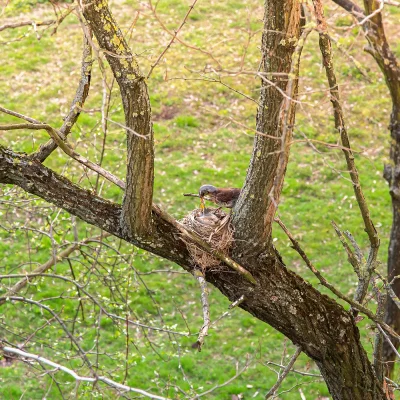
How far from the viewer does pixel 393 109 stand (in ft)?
19.9

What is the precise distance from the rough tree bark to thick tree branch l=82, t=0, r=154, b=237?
9.27 ft

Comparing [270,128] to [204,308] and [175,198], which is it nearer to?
[204,308]

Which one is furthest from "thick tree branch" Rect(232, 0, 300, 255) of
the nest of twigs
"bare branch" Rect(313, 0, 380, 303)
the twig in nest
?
the twig in nest

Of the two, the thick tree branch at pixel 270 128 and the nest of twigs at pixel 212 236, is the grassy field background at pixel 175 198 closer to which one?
the nest of twigs at pixel 212 236

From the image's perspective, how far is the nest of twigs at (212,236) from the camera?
3.71 m

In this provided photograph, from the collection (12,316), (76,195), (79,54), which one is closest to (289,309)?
(76,195)

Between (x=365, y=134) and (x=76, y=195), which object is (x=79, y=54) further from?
(x=76, y=195)

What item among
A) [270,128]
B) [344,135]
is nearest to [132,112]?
[270,128]

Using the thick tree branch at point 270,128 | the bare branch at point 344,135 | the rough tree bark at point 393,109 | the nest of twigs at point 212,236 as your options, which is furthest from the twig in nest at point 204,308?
the rough tree bark at point 393,109

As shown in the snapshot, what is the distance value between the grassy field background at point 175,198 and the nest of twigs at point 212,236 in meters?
1.85

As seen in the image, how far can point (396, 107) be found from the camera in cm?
604

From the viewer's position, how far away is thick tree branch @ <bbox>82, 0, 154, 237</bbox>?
125 inches

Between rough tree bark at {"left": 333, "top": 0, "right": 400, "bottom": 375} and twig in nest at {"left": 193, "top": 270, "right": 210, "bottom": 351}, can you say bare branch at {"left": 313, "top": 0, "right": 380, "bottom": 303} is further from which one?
rough tree bark at {"left": 333, "top": 0, "right": 400, "bottom": 375}

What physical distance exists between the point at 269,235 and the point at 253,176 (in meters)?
0.38
